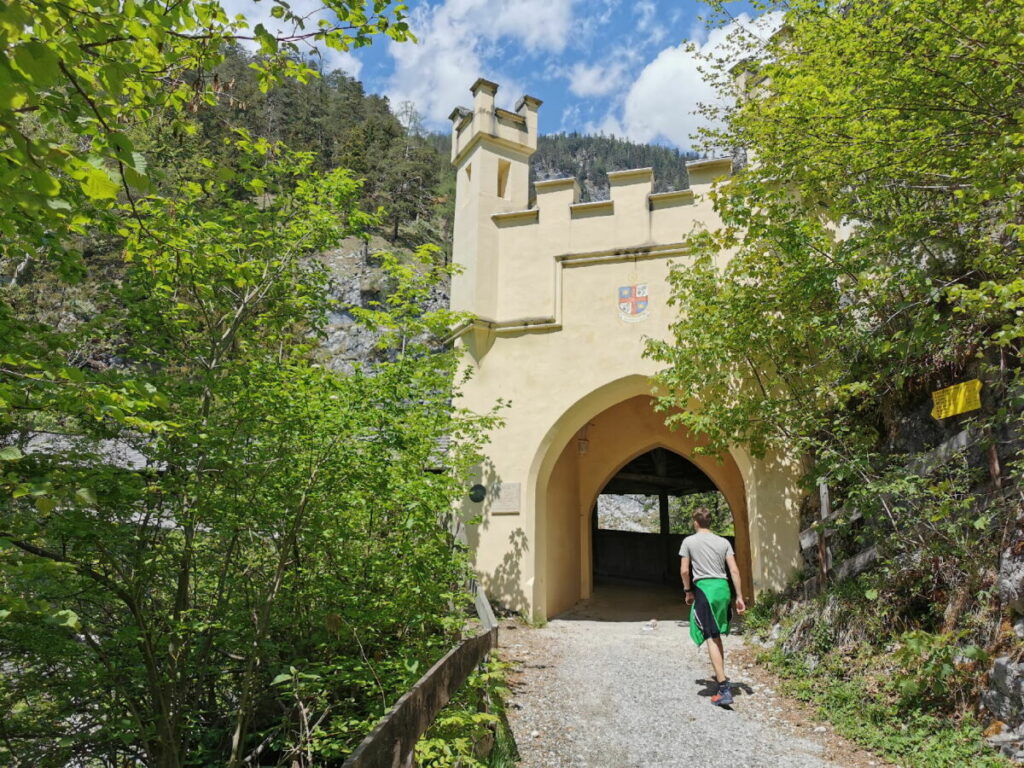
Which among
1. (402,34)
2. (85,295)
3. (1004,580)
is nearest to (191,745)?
(402,34)

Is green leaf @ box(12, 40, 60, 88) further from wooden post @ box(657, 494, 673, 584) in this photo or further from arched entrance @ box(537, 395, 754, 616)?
wooden post @ box(657, 494, 673, 584)

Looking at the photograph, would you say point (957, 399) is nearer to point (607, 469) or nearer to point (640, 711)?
point (640, 711)

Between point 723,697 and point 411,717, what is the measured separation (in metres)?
3.37

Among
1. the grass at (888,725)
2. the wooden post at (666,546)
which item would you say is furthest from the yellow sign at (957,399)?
the wooden post at (666,546)

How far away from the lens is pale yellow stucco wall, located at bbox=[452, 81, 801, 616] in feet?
28.1

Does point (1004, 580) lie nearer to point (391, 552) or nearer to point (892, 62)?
point (892, 62)

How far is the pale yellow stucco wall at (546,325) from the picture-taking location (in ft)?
28.1

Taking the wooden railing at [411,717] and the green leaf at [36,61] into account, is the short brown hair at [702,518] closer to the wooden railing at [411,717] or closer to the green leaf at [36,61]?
the wooden railing at [411,717]

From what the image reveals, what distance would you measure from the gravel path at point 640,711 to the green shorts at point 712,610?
524 mm

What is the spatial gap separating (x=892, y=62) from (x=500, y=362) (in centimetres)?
577

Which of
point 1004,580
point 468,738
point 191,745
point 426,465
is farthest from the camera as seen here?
point 426,465

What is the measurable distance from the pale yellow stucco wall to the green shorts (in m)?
2.73

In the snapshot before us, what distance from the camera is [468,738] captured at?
3.67 meters

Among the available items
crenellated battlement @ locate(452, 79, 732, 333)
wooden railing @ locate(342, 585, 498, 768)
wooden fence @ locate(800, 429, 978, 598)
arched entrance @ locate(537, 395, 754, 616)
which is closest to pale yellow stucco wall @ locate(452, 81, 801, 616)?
crenellated battlement @ locate(452, 79, 732, 333)
